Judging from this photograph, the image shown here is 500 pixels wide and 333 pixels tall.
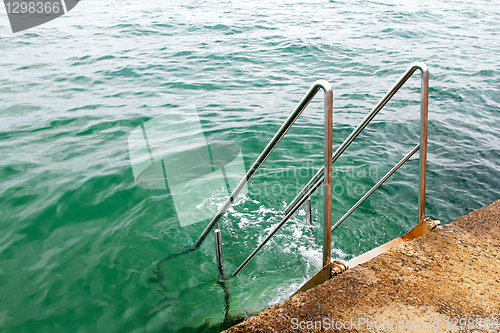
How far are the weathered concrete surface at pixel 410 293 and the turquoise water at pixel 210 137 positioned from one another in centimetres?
130

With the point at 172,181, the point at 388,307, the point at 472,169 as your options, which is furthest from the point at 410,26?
the point at 388,307

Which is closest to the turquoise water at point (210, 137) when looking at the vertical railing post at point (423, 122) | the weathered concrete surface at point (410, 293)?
the weathered concrete surface at point (410, 293)

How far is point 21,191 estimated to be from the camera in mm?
4699

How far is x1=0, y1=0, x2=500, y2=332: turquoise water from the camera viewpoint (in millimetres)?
3316

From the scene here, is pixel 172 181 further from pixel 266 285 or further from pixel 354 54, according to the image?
pixel 354 54

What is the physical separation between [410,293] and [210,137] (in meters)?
4.89

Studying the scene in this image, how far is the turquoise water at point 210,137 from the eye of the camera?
10.9ft

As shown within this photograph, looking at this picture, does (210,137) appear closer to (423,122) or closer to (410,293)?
(423,122)

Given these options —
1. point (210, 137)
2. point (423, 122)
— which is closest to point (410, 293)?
point (423, 122)

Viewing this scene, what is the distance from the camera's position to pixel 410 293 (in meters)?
1.84

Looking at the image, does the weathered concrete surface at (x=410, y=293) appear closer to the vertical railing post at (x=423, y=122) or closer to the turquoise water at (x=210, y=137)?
the vertical railing post at (x=423, y=122)

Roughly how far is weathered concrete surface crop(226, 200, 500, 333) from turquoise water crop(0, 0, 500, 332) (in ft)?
4.28

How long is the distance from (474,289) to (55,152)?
5588 mm

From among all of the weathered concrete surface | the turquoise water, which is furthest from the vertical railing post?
the turquoise water
